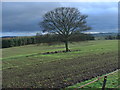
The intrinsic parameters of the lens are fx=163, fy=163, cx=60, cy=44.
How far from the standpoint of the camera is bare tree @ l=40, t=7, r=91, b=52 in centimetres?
3047

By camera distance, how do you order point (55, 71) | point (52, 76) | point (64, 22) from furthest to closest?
point (64, 22), point (55, 71), point (52, 76)

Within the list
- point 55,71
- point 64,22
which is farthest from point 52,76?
point 64,22

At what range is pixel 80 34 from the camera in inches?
1209

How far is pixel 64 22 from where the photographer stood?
30.6 m

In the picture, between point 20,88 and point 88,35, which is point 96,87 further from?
point 88,35

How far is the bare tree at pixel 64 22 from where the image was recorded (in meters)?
30.5

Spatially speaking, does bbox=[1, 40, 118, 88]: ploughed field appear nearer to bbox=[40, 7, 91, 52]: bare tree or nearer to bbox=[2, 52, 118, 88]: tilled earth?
bbox=[2, 52, 118, 88]: tilled earth

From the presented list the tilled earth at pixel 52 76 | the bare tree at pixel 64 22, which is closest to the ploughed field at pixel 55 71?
the tilled earth at pixel 52 76

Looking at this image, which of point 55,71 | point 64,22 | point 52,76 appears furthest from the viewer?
point 64,22

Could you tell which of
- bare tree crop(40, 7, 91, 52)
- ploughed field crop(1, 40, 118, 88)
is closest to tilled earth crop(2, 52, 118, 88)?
ploughed field crop(1, 40, 118, 88)

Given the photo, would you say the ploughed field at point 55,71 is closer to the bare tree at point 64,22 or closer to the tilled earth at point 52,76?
the tilled earth at point 52,76

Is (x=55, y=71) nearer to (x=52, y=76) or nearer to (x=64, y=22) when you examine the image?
(x=52, y=76)

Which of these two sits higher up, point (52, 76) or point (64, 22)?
point (64, 22)

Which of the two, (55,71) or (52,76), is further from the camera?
(55,71)
